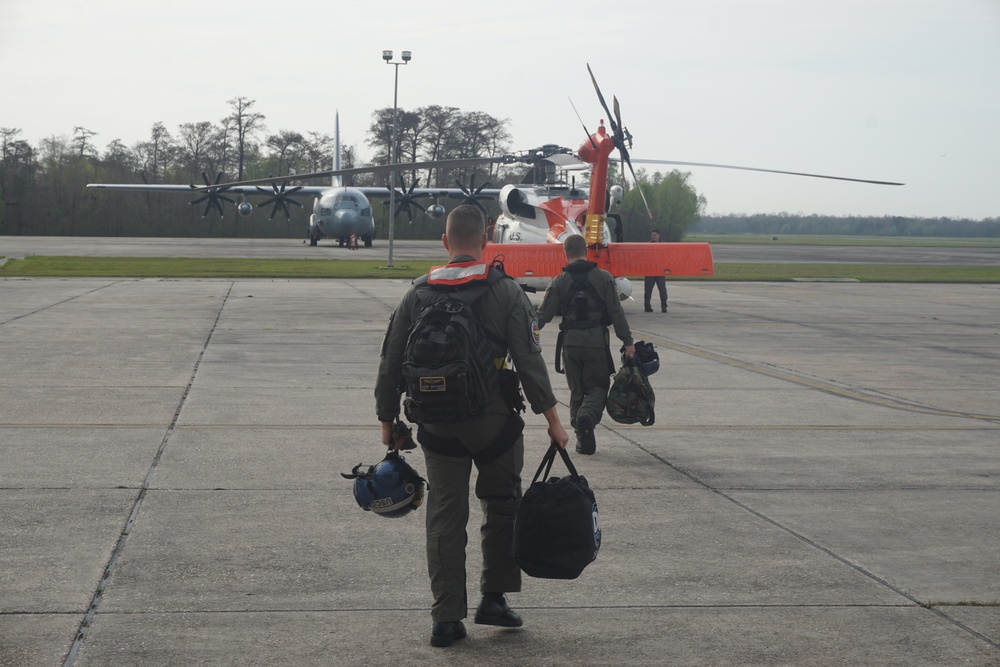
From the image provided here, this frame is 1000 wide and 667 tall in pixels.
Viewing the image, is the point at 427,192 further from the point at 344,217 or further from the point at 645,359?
the point at 645,359

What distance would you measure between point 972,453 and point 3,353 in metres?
12.1

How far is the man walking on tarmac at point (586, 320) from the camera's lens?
336 inches

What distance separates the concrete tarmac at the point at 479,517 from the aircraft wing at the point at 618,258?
5325 mm

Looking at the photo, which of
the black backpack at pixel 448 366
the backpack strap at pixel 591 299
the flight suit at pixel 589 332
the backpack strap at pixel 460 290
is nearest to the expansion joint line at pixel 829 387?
the flight suit at pixel 589 332

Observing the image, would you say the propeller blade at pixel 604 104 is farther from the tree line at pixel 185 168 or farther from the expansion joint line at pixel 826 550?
the tree line at pixel 185 168

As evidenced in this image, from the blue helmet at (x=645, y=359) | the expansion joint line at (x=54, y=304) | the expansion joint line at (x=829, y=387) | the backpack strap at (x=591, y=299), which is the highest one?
the backpack strap at (x=591, y=299)

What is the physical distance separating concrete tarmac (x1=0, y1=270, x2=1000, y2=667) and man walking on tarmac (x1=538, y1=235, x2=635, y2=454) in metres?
0.60

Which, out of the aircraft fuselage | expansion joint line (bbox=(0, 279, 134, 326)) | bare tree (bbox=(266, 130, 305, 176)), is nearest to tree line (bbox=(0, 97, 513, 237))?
bare tree (bbox=(266, 130, 305, 176))

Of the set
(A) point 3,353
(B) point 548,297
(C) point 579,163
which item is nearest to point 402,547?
(B) point 548,297

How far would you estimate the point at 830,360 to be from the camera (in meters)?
15.1

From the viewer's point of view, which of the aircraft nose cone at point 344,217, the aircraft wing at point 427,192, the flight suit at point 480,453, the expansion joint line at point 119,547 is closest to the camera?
the expansion joint line at point 119,547

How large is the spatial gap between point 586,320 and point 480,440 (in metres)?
4.12

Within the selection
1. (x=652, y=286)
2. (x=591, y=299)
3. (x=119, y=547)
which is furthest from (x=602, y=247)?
(x=119, y=547)

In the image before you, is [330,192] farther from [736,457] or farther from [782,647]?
[782,647]
